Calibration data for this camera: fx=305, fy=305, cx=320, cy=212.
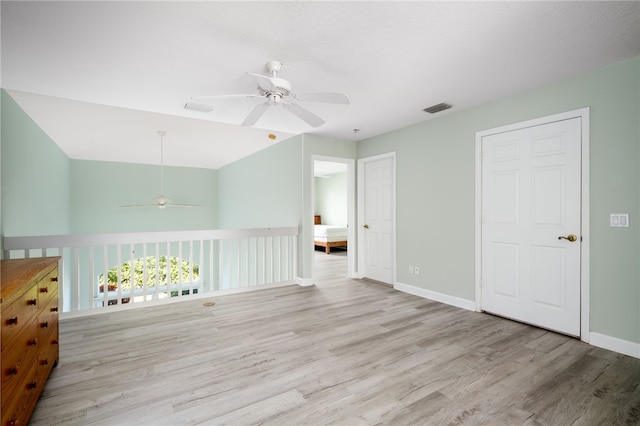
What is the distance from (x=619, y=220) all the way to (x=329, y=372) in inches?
106

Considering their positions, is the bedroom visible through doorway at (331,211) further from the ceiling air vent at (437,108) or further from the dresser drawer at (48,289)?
the dresser drawer at (48,289)

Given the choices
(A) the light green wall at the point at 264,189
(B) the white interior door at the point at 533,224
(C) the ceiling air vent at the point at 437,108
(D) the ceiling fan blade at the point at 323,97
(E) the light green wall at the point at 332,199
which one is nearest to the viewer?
(D) the ceiling fan blade at the point at 323,97

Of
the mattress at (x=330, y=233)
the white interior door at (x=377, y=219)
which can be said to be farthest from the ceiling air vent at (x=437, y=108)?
the mattress at (x=330, y=233)

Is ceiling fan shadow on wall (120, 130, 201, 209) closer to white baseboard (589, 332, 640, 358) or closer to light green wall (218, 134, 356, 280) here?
light green wall (218, 134, 356, 280)

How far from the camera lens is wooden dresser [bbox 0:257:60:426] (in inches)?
53.6

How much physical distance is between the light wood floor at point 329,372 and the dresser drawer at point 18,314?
0.59 m

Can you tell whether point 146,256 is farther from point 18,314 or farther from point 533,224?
point 533,224

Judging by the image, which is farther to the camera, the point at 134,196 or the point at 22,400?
the point at 134,196

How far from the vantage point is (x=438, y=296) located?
13.1 feet

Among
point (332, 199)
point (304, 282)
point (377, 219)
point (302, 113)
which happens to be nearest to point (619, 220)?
point (302, 113)

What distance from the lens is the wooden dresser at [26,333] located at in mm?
1360

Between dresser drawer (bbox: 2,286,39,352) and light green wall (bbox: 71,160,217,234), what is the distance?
6.75 metres

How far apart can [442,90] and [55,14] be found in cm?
316

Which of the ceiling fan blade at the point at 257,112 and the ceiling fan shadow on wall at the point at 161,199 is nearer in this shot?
the ceiling fan blade at the point at 257,112
